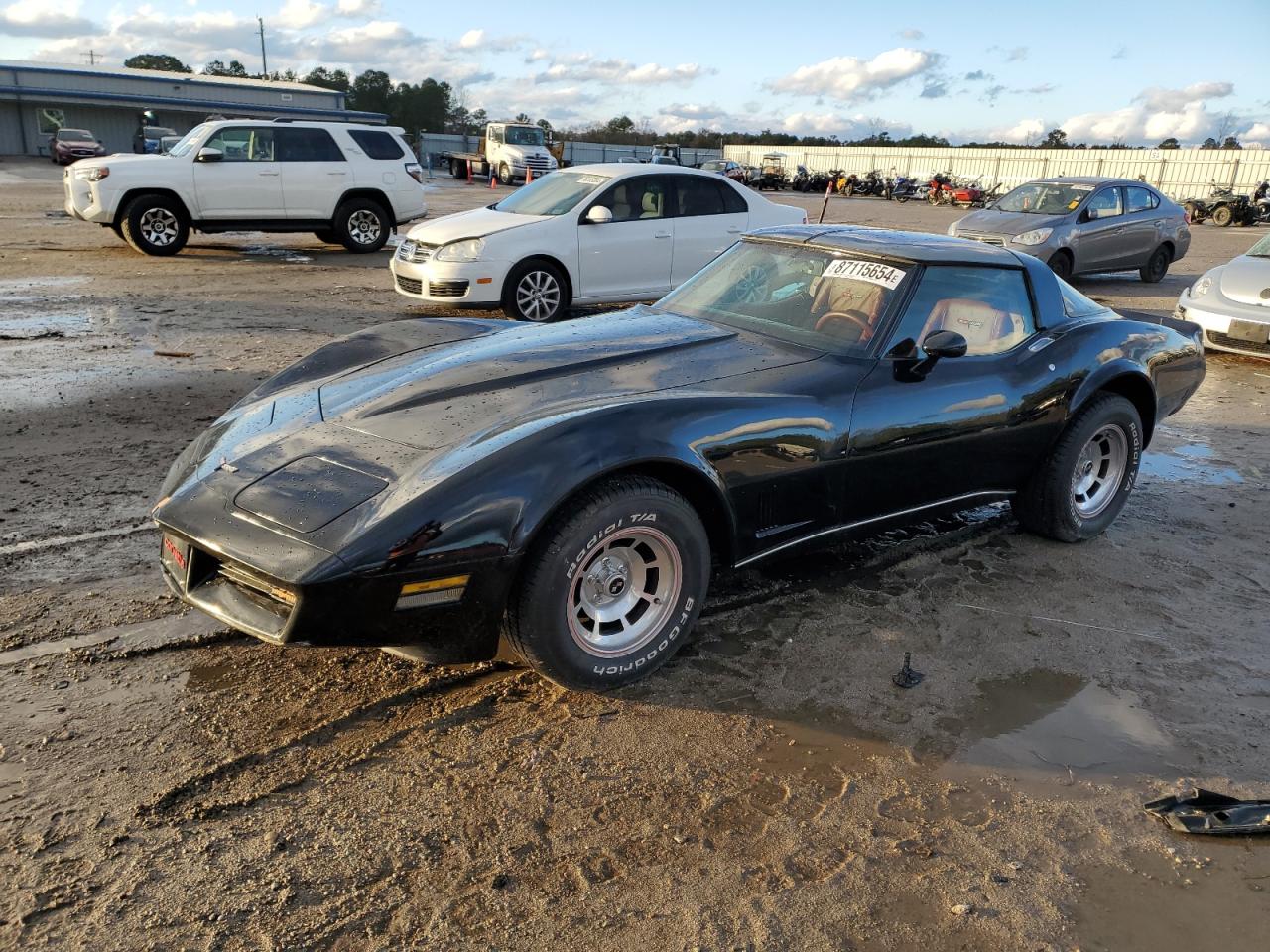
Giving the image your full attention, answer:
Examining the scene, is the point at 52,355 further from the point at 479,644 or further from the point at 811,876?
the point at 811,876

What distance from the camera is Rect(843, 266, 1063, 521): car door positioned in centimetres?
393

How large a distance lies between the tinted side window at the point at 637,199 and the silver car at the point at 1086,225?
587cm

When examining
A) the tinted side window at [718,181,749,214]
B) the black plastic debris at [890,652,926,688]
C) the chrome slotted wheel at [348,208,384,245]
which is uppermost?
the tinted side window at [718,181,749,214]

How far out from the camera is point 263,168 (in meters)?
14.0

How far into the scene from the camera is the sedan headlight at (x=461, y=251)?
9.38 meters

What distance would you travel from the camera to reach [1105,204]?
14.3m

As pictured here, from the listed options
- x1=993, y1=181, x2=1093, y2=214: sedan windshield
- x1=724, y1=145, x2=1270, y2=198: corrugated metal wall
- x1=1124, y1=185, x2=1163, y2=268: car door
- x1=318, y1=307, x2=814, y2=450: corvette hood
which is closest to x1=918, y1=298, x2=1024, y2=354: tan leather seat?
x1=318, y1=307, x2=814, y2=450: corvette hood

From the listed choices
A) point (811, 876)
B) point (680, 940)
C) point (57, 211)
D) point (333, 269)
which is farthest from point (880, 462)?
point (57, 211)

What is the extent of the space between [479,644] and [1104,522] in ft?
Answer: 11.7

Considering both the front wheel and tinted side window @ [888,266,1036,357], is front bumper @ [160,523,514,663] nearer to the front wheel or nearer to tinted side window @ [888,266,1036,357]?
tinted side window @ [888,266,1036,357]

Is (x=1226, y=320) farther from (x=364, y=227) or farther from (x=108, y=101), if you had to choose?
(x=108, y=101)

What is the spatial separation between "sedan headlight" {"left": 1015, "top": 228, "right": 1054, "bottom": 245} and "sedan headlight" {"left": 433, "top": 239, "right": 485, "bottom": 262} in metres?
8.16

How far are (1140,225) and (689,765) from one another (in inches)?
577

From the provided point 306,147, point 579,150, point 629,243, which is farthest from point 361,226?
point 579,150
